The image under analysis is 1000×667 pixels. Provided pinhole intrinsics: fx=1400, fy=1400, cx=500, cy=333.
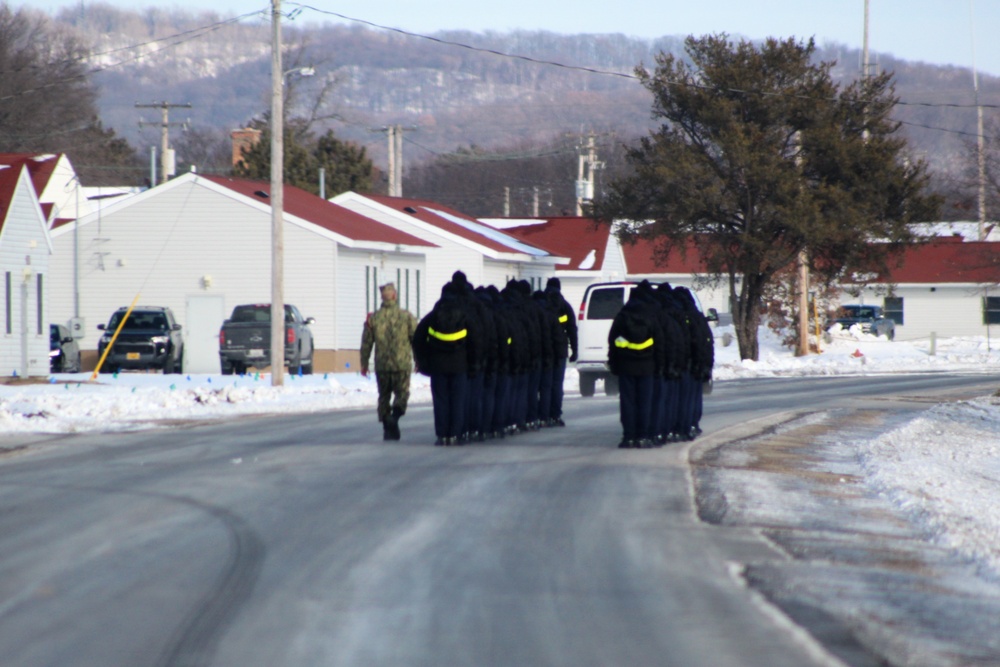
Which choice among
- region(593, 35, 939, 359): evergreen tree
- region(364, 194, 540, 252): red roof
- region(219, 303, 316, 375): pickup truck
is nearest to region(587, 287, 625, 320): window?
region(219, 303, 316, 375): pickup truck

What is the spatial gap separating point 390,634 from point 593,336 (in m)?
19.4

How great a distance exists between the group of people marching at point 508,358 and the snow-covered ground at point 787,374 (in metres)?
2.29

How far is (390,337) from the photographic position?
53.5 ft

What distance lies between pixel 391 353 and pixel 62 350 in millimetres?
25320

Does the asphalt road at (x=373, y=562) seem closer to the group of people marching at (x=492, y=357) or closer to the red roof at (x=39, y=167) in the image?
the group of people marching at (x=492, y=357)

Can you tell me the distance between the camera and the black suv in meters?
37.1

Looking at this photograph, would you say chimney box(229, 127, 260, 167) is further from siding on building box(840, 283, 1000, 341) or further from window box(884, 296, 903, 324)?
window box(884, 296, 903, 324)

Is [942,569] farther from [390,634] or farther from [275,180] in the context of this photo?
[275,180]

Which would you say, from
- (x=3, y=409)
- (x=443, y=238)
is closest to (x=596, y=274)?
(x=443, y=238)

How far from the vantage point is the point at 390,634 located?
6.96 m

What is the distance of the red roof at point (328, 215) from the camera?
132 ft

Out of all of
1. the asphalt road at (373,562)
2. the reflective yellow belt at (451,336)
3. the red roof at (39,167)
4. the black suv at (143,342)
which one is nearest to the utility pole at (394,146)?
the red roof at (39,167)

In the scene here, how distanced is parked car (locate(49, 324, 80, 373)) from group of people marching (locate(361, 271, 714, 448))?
80.8 ft

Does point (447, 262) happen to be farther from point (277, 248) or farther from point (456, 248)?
point (277, 248)
